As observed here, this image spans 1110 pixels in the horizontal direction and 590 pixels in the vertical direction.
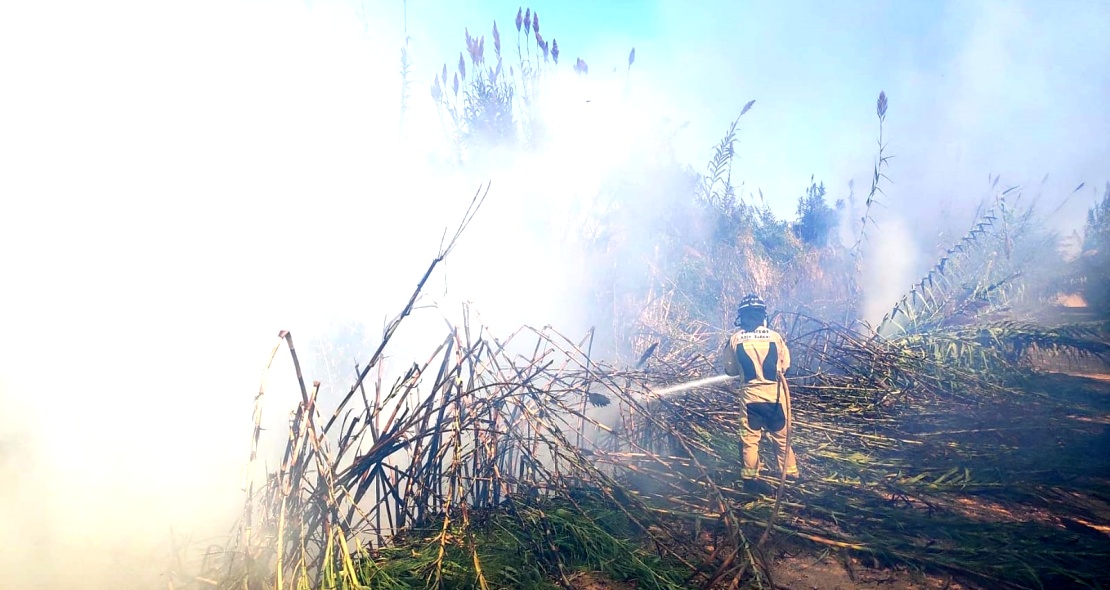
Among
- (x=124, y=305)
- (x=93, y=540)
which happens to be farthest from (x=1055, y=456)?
(x=124, y=305)

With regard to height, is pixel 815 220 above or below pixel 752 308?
above

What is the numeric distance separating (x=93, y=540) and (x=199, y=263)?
272 centimetres

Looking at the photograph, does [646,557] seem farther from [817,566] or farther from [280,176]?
[280,176]

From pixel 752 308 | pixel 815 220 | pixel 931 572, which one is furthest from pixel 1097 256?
pixel 931 572

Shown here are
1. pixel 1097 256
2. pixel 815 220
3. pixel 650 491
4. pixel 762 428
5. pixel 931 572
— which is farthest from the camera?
pixel 1097 256

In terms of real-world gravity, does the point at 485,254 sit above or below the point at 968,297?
above

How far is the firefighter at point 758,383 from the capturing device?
5074 mm

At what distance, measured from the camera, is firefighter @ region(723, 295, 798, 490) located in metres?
5.07

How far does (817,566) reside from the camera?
143 inches

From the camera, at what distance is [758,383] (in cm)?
526

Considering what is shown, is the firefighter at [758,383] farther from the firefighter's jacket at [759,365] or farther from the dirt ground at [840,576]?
the dirt ground at [840,576]

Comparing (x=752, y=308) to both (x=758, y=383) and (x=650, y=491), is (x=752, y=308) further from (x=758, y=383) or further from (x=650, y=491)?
(x=650, y=491)

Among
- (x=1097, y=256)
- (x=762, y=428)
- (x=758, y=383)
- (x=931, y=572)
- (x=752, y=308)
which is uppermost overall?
(x=1097, y=256)

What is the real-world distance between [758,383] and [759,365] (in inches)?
6.3
